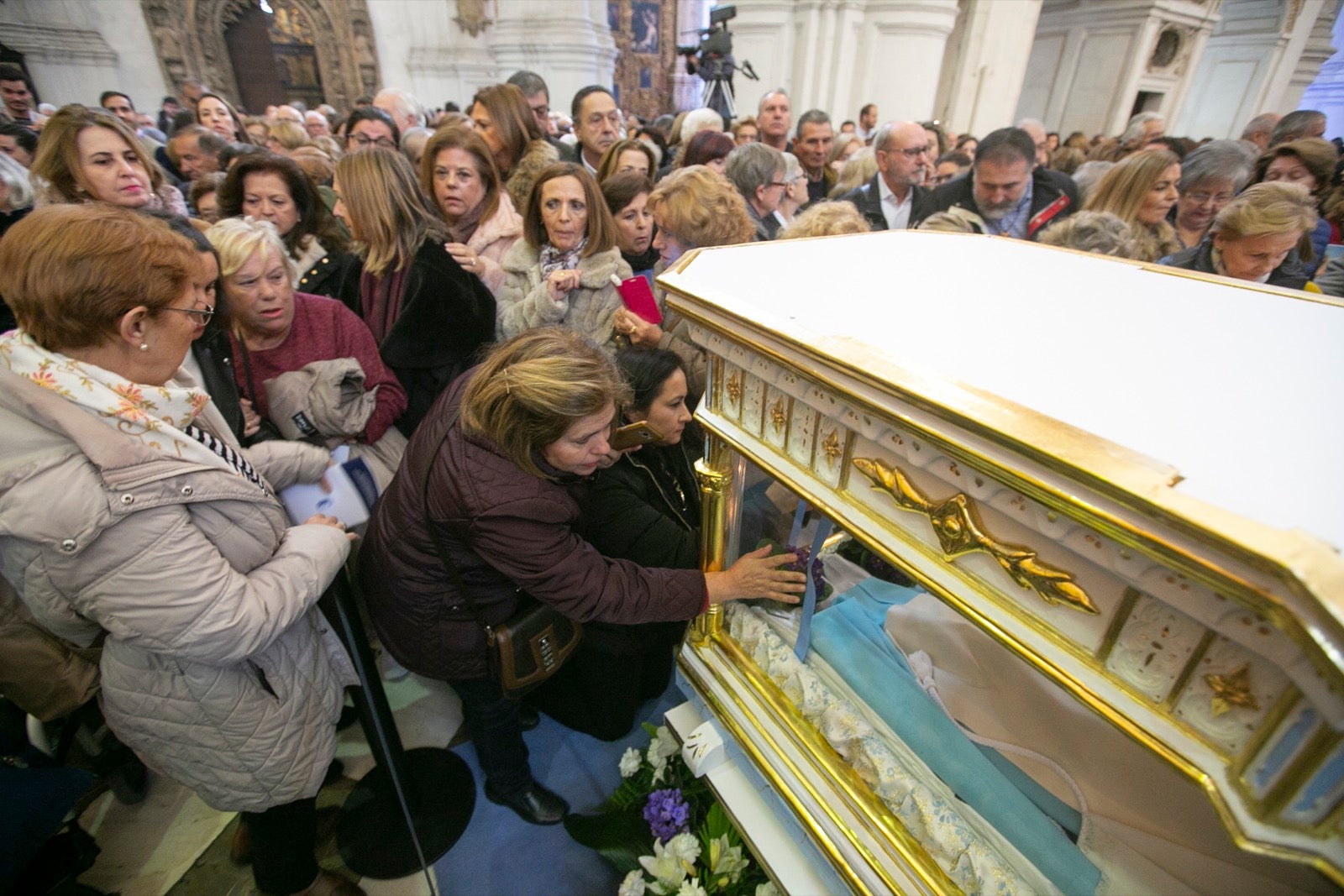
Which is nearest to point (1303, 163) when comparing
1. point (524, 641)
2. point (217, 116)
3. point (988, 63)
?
point (524, 641)

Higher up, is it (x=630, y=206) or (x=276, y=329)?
(x=630, y=206)

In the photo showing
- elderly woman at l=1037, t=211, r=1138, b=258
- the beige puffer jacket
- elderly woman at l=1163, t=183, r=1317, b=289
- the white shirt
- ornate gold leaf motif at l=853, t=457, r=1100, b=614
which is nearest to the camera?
ornate gold leaf motif at l=853, t=457, r=1100, b=614

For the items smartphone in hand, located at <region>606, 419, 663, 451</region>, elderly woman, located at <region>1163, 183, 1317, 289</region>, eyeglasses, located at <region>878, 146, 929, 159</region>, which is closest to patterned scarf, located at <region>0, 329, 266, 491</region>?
smartphone in hand, located at <region>606, 419, 663, 451</region>

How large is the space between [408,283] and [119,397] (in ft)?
3.94

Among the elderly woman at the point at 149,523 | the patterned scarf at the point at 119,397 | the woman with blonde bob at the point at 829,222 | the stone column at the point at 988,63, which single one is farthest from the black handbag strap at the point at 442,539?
the stone column at the point at 988,63

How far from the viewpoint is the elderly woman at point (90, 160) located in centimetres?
202

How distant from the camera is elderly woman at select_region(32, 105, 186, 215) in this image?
2.02m

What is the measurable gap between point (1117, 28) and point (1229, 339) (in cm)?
1343

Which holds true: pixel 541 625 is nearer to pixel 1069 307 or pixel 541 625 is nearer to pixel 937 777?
pixel 937 777

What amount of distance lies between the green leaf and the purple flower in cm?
4

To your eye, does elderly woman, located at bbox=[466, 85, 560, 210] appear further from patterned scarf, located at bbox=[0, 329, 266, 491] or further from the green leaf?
the green leaf

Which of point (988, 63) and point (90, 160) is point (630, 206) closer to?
point (90, 160)

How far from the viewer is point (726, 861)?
1410 mm

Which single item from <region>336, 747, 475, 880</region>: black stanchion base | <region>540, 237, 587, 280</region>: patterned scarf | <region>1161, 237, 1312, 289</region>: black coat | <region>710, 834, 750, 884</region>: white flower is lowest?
<region>336, 747, 475, 880</region>: black stanchion base
